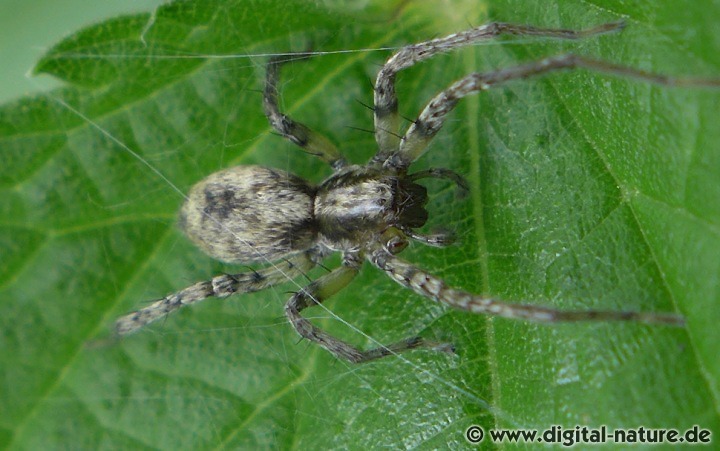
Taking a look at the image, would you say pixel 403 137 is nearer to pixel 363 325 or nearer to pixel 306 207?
pixel 306 207

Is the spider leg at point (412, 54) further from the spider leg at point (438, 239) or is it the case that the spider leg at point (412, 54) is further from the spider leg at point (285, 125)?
the spider leg at point (438, 239)

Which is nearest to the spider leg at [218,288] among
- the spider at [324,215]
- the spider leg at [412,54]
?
the spider at [324,215]

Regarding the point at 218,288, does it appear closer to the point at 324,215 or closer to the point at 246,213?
the point at 246,213

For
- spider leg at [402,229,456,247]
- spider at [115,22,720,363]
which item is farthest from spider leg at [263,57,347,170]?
spider leg at [402,229,456,247]

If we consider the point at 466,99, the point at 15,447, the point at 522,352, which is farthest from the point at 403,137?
the point at 15,447

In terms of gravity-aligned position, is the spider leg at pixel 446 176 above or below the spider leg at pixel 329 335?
above

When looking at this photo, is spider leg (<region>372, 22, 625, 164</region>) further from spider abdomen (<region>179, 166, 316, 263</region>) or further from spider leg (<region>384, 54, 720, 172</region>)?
spider abdomen (<region>179, 166, 316, 263</region>)
